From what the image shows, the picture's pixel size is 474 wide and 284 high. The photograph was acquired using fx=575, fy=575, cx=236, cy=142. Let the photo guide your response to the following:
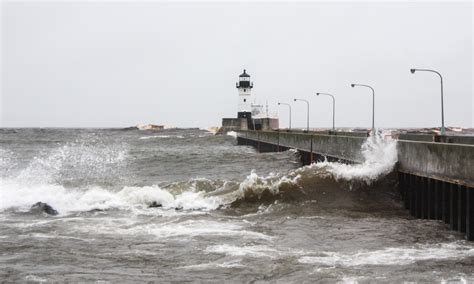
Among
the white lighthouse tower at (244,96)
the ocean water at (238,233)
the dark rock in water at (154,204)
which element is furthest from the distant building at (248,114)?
the dark rock in water at (154,204)

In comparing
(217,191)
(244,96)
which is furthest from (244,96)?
(217,191)

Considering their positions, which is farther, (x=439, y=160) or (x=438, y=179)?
(x=439, y=160)

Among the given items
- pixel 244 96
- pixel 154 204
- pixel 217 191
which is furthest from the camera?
pixel 244 96

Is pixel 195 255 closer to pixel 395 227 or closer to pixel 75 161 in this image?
pixel 395 227

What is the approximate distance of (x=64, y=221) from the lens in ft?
50.2

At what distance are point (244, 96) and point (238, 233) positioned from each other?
8864 cm

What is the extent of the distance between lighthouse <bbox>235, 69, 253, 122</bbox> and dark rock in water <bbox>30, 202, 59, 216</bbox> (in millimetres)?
83898

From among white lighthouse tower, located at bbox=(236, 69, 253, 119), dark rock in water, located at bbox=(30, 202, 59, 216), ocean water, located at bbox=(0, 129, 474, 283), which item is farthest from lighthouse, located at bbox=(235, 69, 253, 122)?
dark rock in water, located at bbox=(30, 202, 59, 216)

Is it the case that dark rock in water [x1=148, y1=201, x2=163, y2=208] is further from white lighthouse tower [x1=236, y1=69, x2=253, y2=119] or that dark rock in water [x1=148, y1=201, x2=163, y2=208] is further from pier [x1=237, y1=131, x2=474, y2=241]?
white lighthouse tower [x1=236, y1=69, x2=253, y2=119]

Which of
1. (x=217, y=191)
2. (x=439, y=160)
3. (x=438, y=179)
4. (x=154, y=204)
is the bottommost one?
(x=154, y=204)

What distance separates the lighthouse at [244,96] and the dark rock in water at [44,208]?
83898 millimetres

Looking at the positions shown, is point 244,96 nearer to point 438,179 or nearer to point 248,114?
point 248,114

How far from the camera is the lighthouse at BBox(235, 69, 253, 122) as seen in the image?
100787mm

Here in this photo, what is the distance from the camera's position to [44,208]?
17.3 meters
